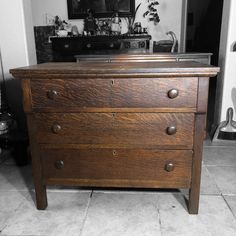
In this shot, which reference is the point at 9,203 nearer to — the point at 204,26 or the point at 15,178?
the point at 15,178

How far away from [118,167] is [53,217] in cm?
47

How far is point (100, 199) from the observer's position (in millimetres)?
1621

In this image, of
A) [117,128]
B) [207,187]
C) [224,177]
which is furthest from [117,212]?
[224,177]

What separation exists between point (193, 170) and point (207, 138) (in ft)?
4.61

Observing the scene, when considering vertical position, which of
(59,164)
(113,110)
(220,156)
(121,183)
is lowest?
→ (220,156)

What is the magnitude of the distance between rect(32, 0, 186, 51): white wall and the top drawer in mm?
3197

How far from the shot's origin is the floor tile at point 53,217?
136cm

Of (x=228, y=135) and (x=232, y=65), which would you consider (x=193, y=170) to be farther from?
(x=232, y=65)

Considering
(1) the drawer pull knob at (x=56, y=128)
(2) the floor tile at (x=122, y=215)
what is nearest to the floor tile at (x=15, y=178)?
(2) the floor tile at (x=122, y=215)

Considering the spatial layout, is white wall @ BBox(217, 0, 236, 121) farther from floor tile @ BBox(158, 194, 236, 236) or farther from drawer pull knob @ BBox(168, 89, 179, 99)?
drawer pull knob @ BBox(168, 89, 179, 99)

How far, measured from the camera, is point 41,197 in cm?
151

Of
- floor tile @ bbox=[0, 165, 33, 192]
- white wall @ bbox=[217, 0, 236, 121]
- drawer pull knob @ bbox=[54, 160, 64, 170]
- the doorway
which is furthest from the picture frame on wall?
drawer pull knob @ bbox=[54, 160, 64, 170]

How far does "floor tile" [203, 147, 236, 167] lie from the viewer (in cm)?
211

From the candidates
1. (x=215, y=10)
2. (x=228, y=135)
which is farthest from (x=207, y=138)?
(x=215, y=10)
